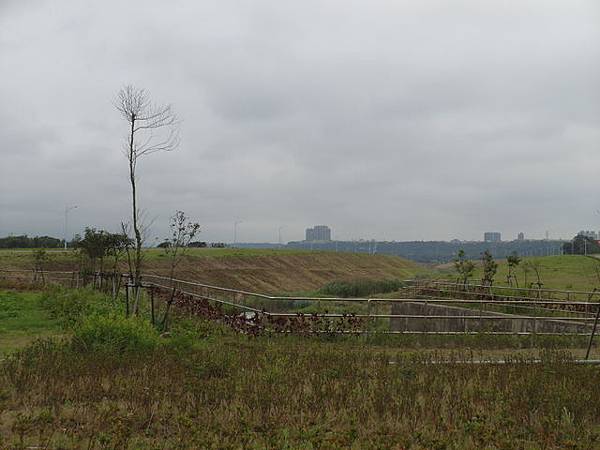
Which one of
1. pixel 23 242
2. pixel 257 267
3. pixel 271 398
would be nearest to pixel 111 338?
Answer: pixel 271 398

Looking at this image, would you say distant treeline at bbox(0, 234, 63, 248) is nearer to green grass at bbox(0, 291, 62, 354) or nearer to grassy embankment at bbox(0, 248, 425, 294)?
grassy embankment at bbox(0, 248, 425, 294)

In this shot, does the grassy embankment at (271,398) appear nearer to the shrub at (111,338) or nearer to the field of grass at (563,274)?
the shrub at (111,338)

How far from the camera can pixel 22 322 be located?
639 inches

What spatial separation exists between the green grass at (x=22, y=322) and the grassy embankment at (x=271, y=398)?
254cm

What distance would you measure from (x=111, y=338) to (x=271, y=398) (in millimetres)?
4229

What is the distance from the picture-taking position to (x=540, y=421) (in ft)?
22.7

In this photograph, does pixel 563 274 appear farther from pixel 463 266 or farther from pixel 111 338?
pixel 111 338

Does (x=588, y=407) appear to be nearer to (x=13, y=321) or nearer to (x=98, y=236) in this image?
(x=13, y=321)

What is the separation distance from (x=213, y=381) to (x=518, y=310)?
1769 centimetres

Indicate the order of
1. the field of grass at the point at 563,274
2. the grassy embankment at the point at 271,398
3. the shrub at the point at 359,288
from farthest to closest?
the shrub at the point at 359,288, the field of grass at the point at 563,274, the grassy embankment at the point at 271,398

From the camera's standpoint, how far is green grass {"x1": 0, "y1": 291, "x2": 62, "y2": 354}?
13.4 m

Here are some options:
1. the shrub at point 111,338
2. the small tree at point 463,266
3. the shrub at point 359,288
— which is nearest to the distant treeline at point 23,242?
the shrub at point 359,288

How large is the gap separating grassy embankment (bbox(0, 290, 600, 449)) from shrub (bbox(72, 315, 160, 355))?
0.02 metres

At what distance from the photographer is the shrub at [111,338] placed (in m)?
10.5
